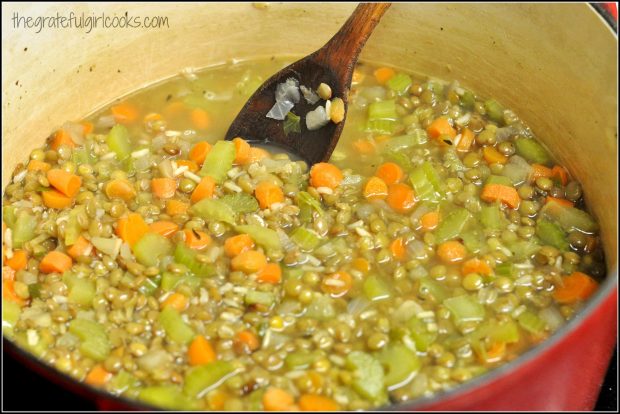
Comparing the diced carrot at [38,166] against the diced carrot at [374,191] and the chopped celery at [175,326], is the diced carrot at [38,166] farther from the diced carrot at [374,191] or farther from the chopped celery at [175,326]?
the diced carrot at [374,191]

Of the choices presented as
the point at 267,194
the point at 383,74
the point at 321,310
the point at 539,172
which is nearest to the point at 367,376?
the point at 321,310

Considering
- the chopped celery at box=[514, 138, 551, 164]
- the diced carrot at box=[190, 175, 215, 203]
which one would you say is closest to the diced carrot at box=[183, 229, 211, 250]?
the diced carrot at box=[190, 175, 215, 203]

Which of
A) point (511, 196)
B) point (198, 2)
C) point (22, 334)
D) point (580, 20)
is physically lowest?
point (22, 334)

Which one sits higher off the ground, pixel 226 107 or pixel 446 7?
pixel 446 7

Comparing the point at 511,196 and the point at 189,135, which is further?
the point at 189,135

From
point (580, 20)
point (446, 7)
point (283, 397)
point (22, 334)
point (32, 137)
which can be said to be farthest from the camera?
point (446, 7)

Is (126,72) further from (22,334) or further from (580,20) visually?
(580,20)

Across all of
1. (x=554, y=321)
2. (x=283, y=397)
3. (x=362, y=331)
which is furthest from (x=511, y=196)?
(x=283, y=397)
